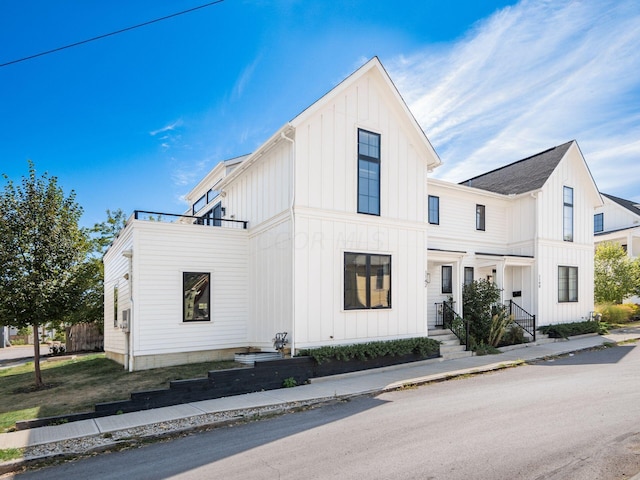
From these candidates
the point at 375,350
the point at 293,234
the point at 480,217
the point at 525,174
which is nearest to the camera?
the point at 293,234

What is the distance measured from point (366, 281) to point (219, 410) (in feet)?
18.8

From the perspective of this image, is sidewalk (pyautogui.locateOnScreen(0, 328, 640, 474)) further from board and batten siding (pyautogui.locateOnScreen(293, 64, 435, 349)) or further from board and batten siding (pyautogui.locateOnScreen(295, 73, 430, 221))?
board and batten siding (pyautogui.locateOnScreen(295, 73, 430, 221))

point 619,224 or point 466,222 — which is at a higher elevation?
point 619,224

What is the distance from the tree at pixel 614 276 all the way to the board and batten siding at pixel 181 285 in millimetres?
20783

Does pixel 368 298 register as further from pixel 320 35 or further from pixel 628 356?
pixel 628 356

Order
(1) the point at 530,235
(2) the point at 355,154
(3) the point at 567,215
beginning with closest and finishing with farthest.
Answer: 1. (2) the point at 355,154
2. (1) the point at 530,235
3. (3) the point at 567,215

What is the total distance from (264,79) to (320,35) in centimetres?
343

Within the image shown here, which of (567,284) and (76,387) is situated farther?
(567,284)

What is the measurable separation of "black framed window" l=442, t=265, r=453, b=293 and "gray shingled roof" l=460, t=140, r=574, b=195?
17.8 ft

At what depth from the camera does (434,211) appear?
17.8 m

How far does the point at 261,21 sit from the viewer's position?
11.6 m

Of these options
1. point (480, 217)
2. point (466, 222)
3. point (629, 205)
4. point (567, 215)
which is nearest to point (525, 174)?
point (567, 215)

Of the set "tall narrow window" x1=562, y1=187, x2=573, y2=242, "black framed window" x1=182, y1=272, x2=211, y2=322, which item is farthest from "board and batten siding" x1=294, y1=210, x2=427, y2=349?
"tall narrow window" x1=562, y1=187, x2=573, y2=242

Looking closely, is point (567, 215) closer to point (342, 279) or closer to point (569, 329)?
point (569, 329)
